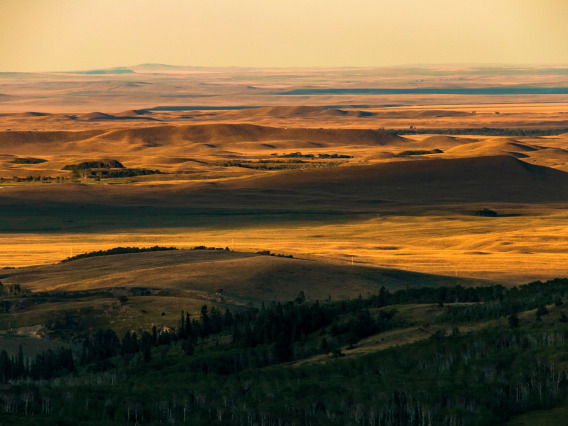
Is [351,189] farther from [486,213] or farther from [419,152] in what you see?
[419,152]

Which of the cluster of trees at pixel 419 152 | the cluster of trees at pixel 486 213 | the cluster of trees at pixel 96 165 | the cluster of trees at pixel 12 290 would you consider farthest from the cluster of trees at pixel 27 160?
the cluster of trees at pixel 12 290

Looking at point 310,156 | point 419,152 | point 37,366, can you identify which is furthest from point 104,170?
point 37,366

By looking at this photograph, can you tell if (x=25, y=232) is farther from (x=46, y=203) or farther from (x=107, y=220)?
(x=46, y=203)

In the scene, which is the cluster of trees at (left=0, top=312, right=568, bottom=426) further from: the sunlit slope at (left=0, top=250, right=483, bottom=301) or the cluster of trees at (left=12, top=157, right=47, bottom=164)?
the cluster of trees at (left=12, top=157, right=47, bottom=164)

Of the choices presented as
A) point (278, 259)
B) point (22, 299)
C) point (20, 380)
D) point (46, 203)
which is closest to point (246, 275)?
point (278, 259)

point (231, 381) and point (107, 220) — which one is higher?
point (231, 381)

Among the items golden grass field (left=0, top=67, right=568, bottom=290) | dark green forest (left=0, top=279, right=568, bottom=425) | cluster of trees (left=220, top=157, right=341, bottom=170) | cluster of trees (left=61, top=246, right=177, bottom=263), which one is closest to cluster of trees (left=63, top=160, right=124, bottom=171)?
golden grass field (left=0, top=67, right=568, bottom=290)
